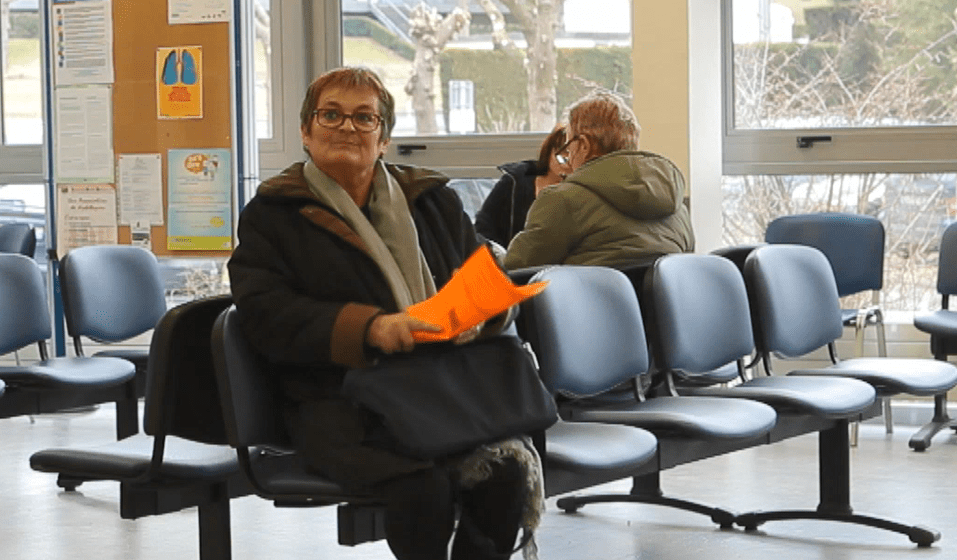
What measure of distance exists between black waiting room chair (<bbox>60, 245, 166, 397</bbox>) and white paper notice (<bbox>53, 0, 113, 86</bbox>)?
1282 millimetres

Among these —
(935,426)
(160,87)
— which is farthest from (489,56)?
(935,426)

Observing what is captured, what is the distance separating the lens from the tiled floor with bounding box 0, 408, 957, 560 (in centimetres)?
392

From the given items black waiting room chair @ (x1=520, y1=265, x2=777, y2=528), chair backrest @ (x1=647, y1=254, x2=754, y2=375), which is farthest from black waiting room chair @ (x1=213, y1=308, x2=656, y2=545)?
chair backrest @ (x1=647, y1=254, x2=754, y2=375)

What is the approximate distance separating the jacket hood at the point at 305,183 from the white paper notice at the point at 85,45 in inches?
149

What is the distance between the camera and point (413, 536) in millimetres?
2629

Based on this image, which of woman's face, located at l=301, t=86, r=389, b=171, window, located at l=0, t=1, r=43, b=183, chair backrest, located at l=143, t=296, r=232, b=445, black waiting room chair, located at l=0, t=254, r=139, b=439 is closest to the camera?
chair backrest, located at l=143, t=296, r=232, b=445

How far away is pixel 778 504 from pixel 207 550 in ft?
7.18

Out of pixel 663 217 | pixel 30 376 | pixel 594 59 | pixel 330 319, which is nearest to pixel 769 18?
pixel 594 59

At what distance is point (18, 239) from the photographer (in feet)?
22.9

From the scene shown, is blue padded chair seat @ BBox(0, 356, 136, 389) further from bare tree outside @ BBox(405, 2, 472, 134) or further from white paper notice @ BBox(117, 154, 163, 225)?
bare tree outside @ BBox(405, 2, 472, 134)

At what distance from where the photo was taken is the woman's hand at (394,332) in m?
2.68

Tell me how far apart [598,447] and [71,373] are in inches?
96.3

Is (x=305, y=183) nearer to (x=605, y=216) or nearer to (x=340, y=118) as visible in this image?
(x=340, y=118)

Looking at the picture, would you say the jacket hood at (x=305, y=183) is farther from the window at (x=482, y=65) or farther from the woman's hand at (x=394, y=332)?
the window at (x=482, y=65)
